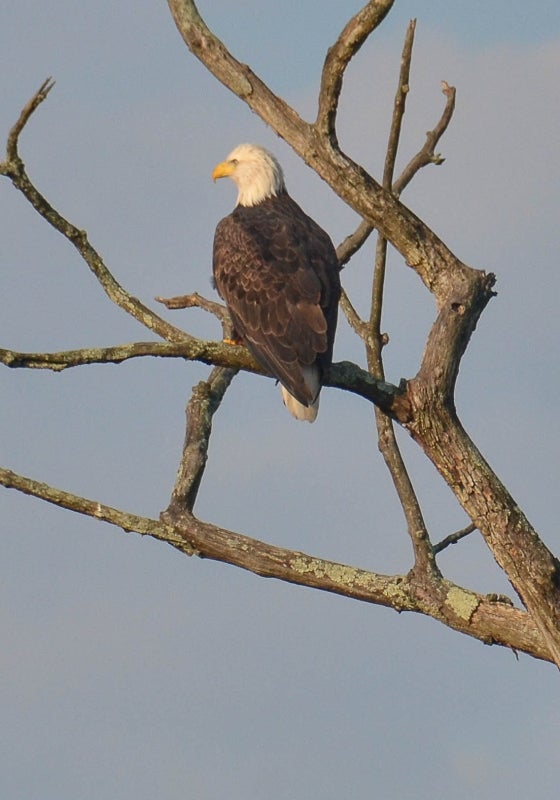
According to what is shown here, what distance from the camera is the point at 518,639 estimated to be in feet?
20.1

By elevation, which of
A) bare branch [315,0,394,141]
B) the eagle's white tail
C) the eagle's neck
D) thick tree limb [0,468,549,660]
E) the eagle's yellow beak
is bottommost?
thick tree limb [0,468,549,660]

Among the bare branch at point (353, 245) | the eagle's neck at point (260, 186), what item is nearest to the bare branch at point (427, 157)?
the bare branch at point (353, 245)

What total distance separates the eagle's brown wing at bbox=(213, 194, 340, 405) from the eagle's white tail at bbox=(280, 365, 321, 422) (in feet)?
0.12

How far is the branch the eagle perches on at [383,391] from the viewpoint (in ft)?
19.2

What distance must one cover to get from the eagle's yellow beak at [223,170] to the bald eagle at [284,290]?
0.76 metres

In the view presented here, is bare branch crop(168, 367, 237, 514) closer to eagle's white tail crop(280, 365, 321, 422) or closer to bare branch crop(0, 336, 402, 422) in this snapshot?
eagle's white tail crop(280, 365, 321, 422)

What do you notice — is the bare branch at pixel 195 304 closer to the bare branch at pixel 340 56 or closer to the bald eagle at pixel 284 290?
the bald eagle at pixel 284 290

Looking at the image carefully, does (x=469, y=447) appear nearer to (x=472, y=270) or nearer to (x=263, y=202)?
(x=472, y=270)

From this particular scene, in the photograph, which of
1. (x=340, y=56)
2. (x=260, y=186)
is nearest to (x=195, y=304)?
(x=260, y=186)

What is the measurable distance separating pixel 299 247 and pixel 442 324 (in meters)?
2.12

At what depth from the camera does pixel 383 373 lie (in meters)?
7.38

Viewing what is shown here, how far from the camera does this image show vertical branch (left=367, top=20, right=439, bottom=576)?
6.59 meters

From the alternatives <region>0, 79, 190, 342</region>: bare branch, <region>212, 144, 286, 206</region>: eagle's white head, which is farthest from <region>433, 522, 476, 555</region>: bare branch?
<region>212, 144, 286, 206</region>: eagle's white head

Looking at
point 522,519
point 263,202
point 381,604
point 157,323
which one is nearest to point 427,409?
point 522,519
